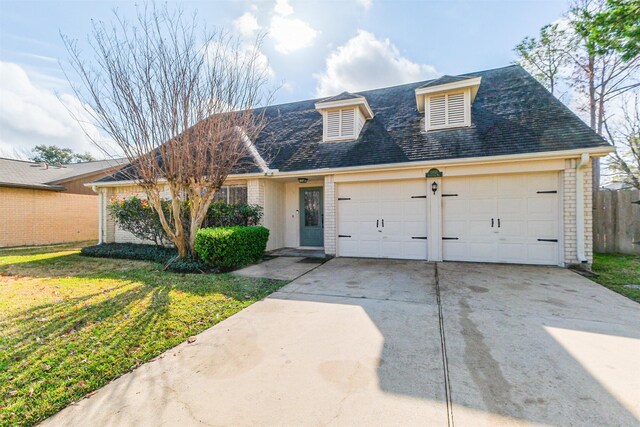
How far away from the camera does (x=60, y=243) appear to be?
44.7 ft

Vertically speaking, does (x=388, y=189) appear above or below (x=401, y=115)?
below

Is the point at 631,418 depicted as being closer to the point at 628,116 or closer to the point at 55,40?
the point at 55,40

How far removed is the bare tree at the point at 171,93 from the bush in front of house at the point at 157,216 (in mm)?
1466

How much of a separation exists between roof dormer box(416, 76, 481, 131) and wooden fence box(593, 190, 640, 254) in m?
5.04

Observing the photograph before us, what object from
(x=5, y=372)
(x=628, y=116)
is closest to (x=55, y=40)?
(x=5, y=372)

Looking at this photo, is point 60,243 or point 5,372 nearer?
point 5,372

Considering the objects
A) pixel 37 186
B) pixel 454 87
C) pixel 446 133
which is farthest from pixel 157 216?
pixel 454 87

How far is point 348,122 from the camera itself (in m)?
9.83

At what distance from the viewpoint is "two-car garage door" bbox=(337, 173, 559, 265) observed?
23.1 ft

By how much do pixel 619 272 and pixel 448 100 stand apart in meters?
6.14

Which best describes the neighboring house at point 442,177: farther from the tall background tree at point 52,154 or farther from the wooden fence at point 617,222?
the tall background tree at point 52,154

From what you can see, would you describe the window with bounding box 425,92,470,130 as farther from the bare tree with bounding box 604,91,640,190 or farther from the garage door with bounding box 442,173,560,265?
the bare tree with bounding box 604,91,640,190

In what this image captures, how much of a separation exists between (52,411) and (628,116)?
57.9 feet

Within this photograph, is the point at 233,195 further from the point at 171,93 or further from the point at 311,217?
the point at 171,93
